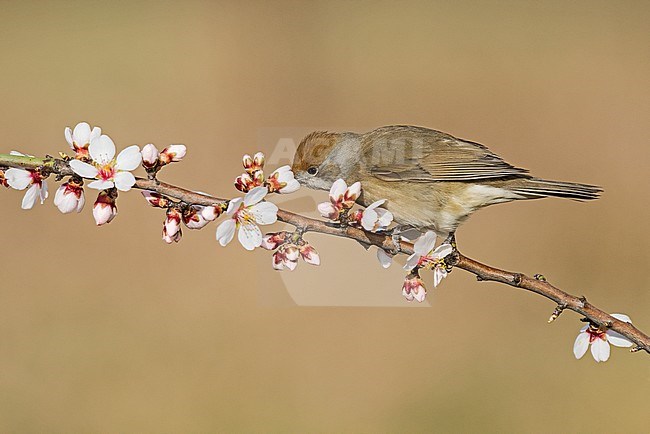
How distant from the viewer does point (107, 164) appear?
0.62 meters

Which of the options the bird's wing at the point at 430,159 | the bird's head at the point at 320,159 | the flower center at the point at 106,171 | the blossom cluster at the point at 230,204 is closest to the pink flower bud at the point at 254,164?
the blossom cluster at the point at 230,204

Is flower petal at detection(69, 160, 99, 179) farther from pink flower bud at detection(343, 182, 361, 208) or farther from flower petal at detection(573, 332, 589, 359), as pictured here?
flower petal at detection(573, 332, 589, 359)

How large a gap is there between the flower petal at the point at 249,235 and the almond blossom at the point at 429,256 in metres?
0.13

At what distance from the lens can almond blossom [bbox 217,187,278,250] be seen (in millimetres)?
606

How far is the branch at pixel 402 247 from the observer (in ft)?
2.05

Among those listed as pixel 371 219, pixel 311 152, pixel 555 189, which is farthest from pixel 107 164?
pixel 555 189

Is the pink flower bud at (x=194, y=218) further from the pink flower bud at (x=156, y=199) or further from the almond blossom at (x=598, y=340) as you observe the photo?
the almond blossom at (x=598, y=340)

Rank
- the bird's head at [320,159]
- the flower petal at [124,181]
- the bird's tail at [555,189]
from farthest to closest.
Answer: the bird's head at [320,159]
the bird's tail at [555,189]
the flower petal at [124,181]

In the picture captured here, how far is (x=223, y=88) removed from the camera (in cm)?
297

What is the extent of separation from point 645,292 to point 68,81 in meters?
2.19

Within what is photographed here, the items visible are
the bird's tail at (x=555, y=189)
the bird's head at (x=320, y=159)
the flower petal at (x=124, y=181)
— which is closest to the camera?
the flower petal at (x=124, y=181)

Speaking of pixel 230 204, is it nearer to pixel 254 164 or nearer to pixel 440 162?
pixel 254 164

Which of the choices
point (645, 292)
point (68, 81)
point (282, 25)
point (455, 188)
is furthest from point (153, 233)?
point (455, 188)

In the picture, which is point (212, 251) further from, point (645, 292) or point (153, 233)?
point (645, 292)
